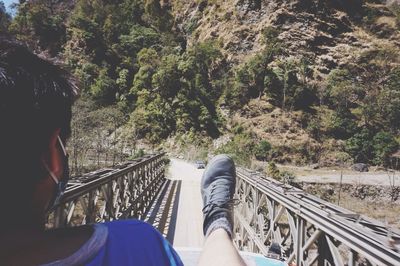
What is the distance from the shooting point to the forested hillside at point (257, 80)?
105 feet

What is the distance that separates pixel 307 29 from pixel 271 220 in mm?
38406

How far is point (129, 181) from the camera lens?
588cm

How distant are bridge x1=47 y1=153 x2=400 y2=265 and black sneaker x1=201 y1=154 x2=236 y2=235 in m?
0.63

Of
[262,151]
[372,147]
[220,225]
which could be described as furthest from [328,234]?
[372,147]

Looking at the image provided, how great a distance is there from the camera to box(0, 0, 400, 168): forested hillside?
32031 mm

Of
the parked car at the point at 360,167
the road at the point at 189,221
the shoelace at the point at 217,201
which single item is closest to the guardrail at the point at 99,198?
the road at the point at 189,221

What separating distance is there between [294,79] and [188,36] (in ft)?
56.7

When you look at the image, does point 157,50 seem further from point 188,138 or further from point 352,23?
point 352,23

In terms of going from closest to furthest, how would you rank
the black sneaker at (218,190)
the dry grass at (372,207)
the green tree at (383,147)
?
the black sneaker at (218,190), the dry grass at (372,207), the green tree at (383,147)

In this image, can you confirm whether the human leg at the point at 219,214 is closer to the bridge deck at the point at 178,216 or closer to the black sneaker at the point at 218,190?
the black sneaker at the point at 218,190

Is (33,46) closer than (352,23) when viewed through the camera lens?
Yes

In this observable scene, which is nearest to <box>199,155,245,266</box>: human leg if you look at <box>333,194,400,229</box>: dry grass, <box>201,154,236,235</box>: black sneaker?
<box>201,154,236,235</box>: black sneaker

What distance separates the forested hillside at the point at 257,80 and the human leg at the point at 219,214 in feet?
81.8

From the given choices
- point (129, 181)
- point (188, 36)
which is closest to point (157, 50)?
point (188, 36)
